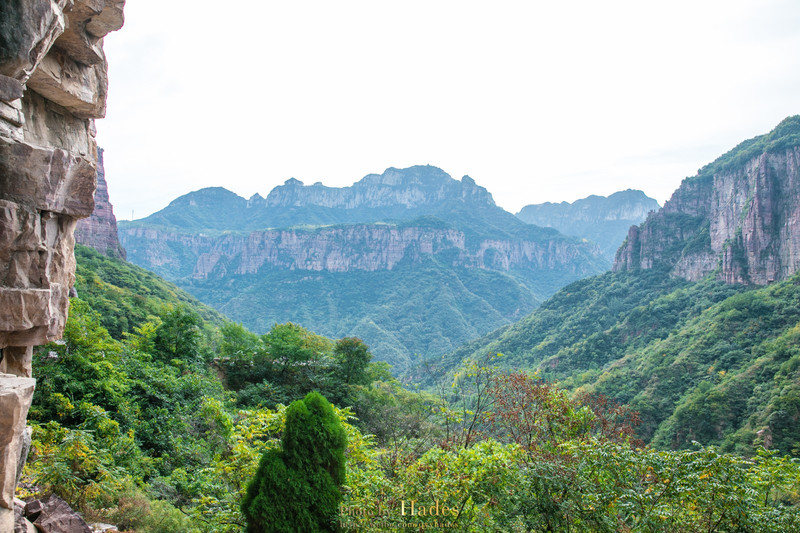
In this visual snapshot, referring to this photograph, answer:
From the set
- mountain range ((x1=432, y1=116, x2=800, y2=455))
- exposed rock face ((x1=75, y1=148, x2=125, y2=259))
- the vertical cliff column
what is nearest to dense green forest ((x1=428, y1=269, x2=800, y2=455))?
mountain range ((x1=432, y1=116, x2=800, y2=455))

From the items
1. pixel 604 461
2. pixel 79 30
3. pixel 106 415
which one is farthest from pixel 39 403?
pixel 604 461

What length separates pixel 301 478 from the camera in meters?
6.34

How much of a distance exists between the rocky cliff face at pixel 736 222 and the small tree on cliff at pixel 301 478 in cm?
8505

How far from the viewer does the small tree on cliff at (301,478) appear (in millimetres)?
6086

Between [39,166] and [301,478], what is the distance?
17.5ft

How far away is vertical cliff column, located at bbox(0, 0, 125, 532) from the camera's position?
4.18 m

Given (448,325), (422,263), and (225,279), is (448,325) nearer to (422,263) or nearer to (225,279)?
(422,263)

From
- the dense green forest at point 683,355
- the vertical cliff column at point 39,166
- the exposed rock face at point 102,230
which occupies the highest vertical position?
the exposed rock face at point 102,230

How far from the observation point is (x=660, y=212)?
111 metres

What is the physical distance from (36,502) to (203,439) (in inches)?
329

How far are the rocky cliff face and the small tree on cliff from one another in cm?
8505

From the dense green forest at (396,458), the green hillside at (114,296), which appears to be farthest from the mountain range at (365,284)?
the dense green forest at (396,458)

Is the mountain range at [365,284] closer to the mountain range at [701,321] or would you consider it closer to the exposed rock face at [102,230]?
the mountain range at [701,321]

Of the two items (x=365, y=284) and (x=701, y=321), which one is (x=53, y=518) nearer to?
(x=701, y=321)
